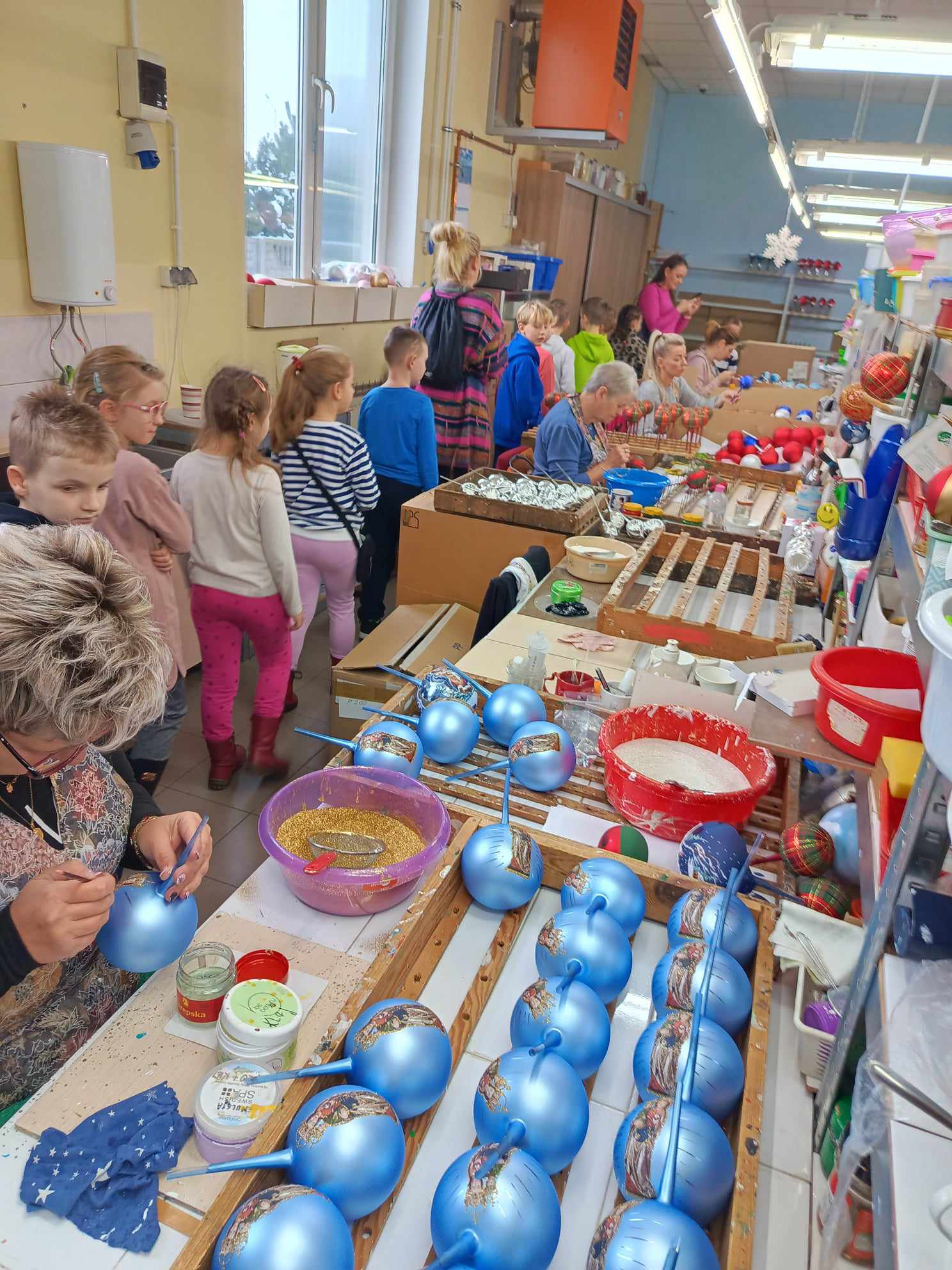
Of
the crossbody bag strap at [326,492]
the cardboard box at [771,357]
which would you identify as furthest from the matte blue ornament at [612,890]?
the cardboard box at [771,357]

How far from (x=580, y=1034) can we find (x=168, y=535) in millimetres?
1986

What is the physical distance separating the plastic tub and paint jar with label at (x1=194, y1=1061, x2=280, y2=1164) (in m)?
0.98

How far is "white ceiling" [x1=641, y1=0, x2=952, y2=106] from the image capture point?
759 centimetres

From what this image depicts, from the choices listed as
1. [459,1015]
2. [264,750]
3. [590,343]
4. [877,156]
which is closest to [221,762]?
[264,750]

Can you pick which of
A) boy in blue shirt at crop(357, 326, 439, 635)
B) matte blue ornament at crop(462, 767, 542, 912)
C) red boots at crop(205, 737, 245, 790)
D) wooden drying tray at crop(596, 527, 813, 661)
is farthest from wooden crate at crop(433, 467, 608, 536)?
matte blue ornament at crop(462, 767, 542, 912)

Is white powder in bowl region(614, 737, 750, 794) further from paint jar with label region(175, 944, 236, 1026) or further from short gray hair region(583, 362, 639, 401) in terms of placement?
short gray hair region(583, 362, 639, 401)

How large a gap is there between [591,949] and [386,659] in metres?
1.84

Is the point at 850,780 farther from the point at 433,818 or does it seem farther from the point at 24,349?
the point at 24,349

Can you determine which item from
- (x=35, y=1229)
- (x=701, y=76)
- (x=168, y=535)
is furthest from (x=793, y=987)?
(x=701, y=76)

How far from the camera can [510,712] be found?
1997 millimetres

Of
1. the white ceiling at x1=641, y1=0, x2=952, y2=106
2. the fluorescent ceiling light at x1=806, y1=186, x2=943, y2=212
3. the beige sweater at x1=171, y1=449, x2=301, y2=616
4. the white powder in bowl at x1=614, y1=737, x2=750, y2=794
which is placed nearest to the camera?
the white powder in bowl at x1=614, y1=737, x2=750, y2=794

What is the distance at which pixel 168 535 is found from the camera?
2652mm

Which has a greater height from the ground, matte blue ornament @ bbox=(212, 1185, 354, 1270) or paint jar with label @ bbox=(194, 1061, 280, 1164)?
matte blue ornament @ bbox=(212, 1185, 354, 1270)

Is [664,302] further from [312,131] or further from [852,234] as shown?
[312,131]
